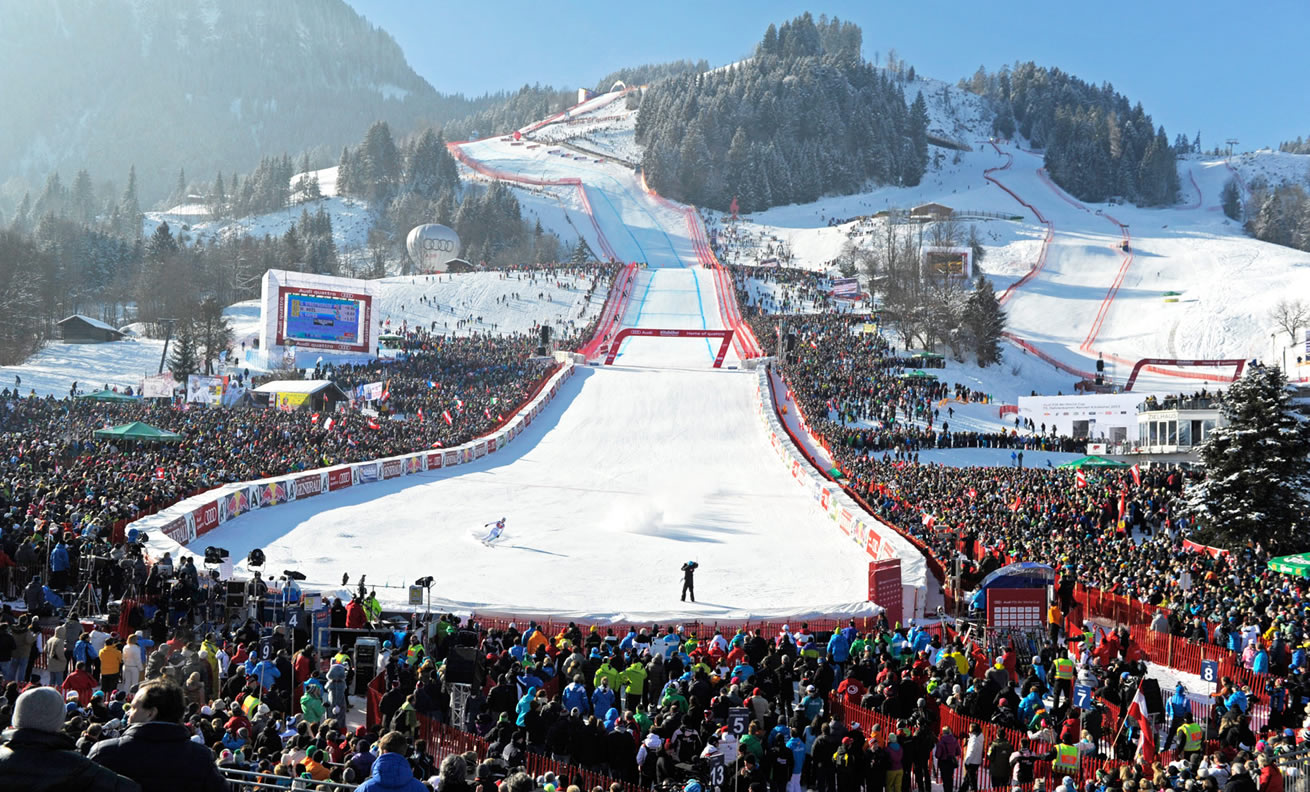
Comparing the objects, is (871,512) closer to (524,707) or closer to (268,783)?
(524,707)

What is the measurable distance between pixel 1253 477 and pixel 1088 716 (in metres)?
14.8

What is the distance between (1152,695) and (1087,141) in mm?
140442

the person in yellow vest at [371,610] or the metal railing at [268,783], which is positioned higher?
the metal railing at [268,783]

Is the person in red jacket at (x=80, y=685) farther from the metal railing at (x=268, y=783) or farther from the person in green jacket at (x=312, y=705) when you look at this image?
the metal railing at (x=268, y=783)

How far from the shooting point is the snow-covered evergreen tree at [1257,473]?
22.5 metres

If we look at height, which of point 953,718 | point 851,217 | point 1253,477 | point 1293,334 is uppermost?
point 851,217

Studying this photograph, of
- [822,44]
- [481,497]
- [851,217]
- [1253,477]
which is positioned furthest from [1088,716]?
[822,44]

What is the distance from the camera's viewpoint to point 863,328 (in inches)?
2346

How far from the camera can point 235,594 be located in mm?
15164

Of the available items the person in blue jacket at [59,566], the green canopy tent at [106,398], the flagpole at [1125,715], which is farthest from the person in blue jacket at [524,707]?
the green canopy tent at [106,398]

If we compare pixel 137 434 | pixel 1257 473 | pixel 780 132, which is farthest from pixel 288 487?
pixel 780 132

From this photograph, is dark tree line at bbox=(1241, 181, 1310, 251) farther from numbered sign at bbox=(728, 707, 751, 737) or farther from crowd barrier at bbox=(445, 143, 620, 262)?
numbered sign at bbox=(728, 707, 751, 737)

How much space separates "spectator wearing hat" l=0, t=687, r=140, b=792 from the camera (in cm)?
339

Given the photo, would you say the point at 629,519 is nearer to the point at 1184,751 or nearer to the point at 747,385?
the point at 1184,751
